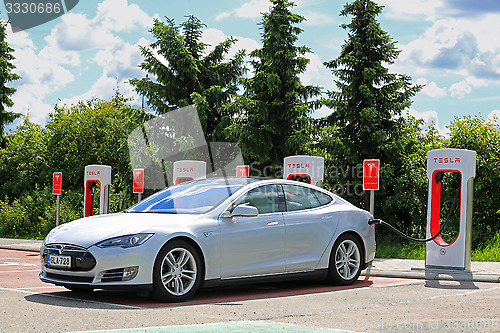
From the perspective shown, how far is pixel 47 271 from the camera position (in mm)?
7988

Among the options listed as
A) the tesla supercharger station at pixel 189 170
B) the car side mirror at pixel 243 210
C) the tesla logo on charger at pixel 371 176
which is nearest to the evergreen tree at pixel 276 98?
the tesla supercharger station at pixel 189 170

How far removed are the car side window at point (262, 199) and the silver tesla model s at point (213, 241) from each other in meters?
0.02

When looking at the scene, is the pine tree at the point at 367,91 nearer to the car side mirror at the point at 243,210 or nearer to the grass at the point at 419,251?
the grass at the point at 419,251

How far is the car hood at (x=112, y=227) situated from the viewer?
759 centimetres

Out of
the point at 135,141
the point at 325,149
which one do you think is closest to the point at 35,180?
the point at 135,141

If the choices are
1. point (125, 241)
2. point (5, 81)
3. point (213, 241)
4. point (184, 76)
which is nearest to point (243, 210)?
point (213, 241)

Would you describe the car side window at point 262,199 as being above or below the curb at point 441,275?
above

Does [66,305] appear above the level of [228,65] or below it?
below

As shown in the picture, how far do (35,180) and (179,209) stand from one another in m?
27.5

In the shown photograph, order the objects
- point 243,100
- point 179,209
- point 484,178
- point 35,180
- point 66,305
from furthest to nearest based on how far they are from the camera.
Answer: point 35,180 < point 243,100 < point 484,178 < point 179,209 < point 66,305

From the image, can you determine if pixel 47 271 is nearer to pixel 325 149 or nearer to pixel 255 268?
pixel 255 268

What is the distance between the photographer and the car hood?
7.59 m

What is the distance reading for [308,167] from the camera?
14.5 meters

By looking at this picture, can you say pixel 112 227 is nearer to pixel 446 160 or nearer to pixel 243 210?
pixel 243 210
